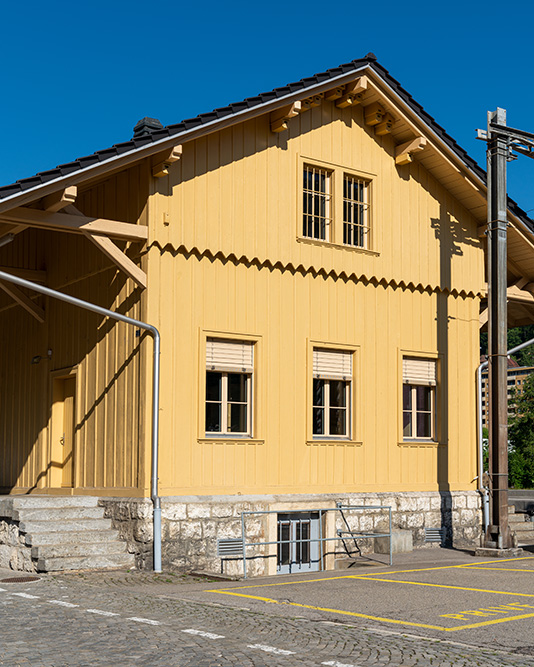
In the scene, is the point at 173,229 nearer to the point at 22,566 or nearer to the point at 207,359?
the point at 207,359

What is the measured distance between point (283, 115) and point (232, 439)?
5.63 meters

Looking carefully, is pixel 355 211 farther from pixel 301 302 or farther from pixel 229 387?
pixel 229 387

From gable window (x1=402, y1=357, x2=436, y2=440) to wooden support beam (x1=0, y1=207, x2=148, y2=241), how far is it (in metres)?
6.26

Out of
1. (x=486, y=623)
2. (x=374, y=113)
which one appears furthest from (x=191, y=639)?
(x=374, y=113)

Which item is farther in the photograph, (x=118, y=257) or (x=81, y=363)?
(x=81, y=363)

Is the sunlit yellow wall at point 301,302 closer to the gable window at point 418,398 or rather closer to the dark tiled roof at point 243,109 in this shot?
the gable window at point 418,398

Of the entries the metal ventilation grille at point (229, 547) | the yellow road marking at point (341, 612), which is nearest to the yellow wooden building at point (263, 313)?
the metal ventilation grille at point (229, 547)

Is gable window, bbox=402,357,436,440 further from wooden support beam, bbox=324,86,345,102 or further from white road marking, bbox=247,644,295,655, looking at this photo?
white road marking, bbox=247,644,295,655

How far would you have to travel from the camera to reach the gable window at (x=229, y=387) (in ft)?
50.2

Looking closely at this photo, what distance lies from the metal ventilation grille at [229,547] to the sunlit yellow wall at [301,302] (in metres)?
0.82

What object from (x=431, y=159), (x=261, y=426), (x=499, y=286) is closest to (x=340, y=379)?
(x=261, y=426)

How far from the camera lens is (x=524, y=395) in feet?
162

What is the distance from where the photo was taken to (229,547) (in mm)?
14820

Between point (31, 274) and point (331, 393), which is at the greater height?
point (31, 274)
